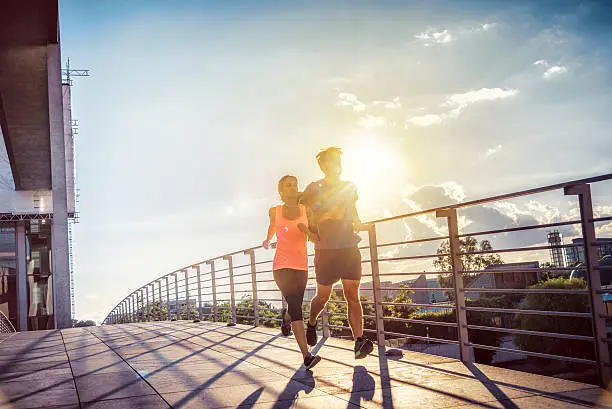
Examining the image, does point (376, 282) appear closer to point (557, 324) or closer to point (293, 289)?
point (293, 289)

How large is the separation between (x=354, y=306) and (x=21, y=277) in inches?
976

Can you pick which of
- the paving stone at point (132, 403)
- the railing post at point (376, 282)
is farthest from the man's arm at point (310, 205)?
the paving stone at point (132, 403)

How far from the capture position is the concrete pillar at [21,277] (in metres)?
26.4

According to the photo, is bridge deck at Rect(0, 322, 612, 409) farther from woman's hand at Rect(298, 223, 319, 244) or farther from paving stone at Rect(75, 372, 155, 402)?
woman's hand at Rect(298, 223, 319, 244)

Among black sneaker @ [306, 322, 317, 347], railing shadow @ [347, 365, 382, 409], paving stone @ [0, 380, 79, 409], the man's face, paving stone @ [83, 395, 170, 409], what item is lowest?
railing shadow @ [347, 365, 382, 409]

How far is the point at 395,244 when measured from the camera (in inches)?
233

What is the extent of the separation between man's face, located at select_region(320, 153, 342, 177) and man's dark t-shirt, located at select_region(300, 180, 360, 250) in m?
0.09

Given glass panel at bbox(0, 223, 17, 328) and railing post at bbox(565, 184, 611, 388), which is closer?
railing post at bbox(565, 184, 611, 388)

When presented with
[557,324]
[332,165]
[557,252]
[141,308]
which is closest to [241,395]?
[332,165]

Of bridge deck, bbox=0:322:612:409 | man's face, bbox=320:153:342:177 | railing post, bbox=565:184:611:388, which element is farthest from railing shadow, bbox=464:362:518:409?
man's face, bbox=320:153:342:177

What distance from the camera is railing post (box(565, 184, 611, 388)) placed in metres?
3.62

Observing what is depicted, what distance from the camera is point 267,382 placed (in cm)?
423

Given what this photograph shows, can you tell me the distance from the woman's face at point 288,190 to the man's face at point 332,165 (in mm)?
258

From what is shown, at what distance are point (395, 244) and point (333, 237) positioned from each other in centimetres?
122
